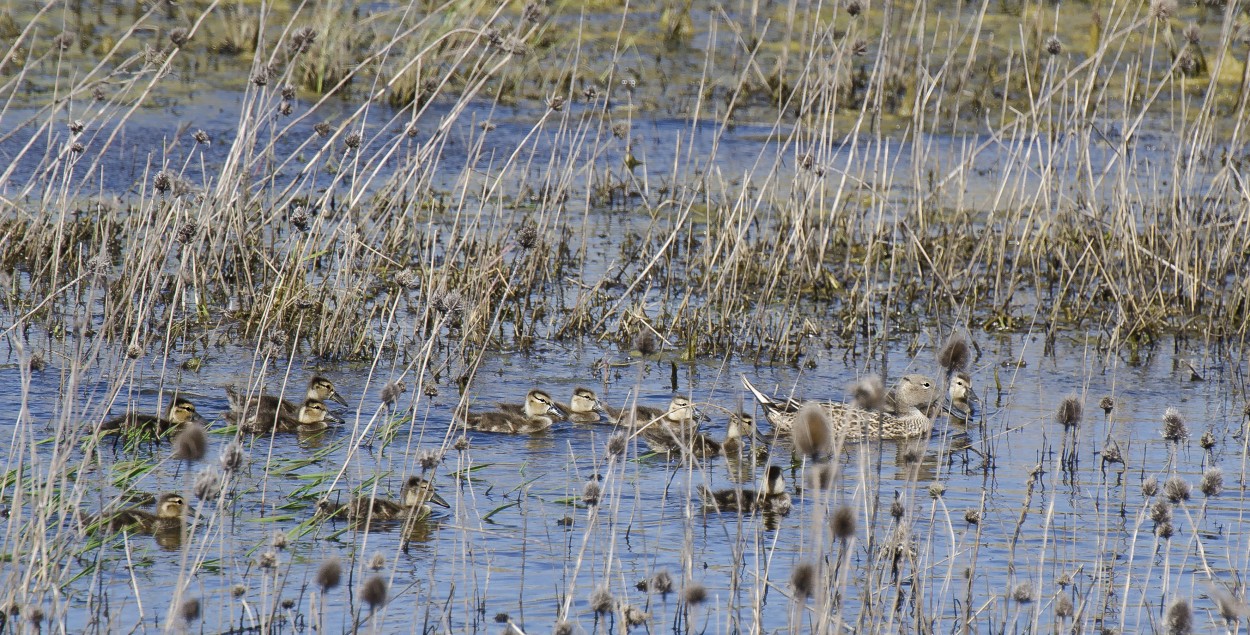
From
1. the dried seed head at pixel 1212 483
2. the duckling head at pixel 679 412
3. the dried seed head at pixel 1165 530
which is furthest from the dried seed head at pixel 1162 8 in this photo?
the dried seed head at pixel 1165 530

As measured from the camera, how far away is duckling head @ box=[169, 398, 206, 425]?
23.5 ft

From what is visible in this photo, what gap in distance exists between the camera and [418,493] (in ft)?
18.6

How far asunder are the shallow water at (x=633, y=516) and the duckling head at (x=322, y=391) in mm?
114

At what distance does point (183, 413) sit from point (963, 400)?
13.5 ft

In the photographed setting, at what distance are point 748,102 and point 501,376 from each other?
8.63 m

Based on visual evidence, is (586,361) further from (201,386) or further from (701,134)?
(701,134)

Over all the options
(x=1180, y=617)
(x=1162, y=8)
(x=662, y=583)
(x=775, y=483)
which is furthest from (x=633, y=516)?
(x=1162, y=8)

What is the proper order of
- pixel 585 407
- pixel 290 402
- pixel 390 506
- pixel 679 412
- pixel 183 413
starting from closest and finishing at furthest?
pixel 390 506 < pixel 183 413 < pixel 679 412 < pixel 290 402 < pixel 585 407

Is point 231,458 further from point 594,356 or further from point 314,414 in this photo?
point 594,356

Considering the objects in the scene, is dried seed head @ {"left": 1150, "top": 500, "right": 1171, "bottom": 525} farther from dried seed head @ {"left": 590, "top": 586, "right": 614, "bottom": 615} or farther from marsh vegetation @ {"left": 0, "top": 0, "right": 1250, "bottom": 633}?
dried seed head @ {"left": 590, "top": 586, "right": 614, "bottom": 615}

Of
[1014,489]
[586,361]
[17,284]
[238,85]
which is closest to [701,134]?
[238,85]

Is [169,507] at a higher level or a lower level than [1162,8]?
lower

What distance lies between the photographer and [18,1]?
1884cm

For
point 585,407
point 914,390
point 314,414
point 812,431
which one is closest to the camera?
point 812,431
